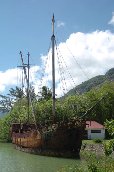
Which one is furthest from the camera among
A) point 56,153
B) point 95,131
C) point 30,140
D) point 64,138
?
point 95,131

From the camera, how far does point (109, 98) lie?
7900cm

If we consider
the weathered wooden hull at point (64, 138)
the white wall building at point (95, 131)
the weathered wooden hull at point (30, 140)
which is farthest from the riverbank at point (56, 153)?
the white wall building at point (95, 131)

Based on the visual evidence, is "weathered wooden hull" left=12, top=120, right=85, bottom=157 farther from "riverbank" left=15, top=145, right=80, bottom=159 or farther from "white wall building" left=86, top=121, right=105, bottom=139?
"white wall building" left=86, top=121, right=105, bottom=139

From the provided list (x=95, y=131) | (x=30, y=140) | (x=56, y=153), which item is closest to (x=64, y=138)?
(x=56, y=153)

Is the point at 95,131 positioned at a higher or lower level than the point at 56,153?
higher

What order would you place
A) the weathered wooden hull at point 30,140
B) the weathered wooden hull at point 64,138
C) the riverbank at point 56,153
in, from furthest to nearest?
1. the weathered wooden hull at point 30,140
2. the weathered wooden hull at point 64,138
3. the riverbank at point 56,153

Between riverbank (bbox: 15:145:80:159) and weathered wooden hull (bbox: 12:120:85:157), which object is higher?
weathered wooden hull (bbox: 12:120:85:157)

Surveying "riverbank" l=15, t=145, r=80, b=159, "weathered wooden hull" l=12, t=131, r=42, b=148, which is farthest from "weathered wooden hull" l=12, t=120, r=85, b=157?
"weathered wooden hull" l=12, t=131, r=42, b=148

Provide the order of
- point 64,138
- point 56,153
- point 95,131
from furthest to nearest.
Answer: point 95,131, point 64,138, point 56,153

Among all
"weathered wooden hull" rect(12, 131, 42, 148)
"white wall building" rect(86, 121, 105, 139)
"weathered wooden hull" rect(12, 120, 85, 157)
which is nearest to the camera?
"weathered wooden hull" rect(12, 120, 85, 157)

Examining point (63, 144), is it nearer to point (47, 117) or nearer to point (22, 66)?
point (22, 66)

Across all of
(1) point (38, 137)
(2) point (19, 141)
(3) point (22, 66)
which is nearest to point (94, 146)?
(1) point (38, 137)

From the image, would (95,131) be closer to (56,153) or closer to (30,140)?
(30,140)

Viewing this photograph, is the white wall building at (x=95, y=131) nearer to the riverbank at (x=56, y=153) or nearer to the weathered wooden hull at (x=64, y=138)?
the riverbank at (x=56, y=153)
